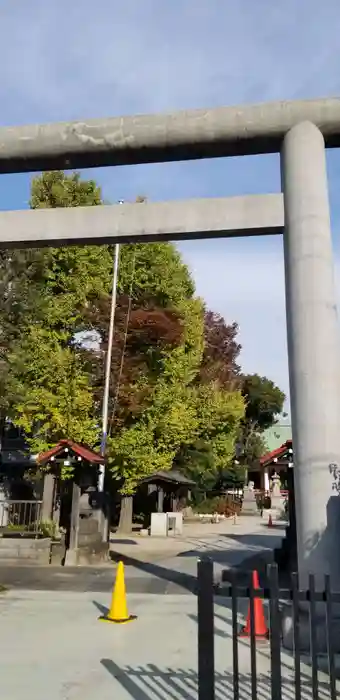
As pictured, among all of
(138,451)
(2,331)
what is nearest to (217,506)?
(138,451)

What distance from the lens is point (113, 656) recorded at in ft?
19.5

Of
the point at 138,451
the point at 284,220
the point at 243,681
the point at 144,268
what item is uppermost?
the point at 144,268

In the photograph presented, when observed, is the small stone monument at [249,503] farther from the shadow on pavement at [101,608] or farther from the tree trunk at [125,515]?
the shadow on pavement at [101,608]

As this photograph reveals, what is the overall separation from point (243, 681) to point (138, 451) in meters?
15.1

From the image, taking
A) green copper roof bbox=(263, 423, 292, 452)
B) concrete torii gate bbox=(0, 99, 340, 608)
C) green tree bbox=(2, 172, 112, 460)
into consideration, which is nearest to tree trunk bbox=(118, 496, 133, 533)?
green tree bbox=(2, 172, 112, 460)

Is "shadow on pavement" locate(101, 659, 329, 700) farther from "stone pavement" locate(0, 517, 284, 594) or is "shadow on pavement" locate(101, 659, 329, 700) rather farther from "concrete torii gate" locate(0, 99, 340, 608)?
"stone pavement" locate(0, 517, 284, 594)

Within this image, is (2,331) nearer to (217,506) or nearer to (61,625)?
(61,625)

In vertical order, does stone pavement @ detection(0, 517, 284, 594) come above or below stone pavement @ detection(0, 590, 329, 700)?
above

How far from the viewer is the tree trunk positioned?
25141 mm

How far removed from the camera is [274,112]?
7.09 metres

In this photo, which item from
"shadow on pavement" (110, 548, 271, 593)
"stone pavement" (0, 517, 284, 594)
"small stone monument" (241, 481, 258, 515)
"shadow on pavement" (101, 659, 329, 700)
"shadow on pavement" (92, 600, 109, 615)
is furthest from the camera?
"small stone monument" (241, 481, 258, 515)

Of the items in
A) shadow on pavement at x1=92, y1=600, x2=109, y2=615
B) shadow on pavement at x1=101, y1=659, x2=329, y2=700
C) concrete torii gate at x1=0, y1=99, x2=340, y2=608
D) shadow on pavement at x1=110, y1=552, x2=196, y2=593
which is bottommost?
shadow on pavement at x1=101, y1=659, x2=329, y2=700

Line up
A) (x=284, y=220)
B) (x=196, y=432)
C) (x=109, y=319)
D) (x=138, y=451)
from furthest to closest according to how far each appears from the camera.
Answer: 1. (x=196, y=432)
2. (x=109, y=319)
3. (x=138, y=451)
4. (x=284, y=220)

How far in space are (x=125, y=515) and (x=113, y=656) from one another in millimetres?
20035
